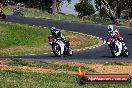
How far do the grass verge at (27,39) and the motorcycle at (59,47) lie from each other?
7.60 m

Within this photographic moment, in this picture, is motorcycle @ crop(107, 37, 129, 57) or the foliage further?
the foliage

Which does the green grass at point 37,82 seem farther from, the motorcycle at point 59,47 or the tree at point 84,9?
the tree at point 84,9

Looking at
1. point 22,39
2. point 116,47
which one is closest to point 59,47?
point 116,47

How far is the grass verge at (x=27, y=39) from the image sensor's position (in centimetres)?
3519

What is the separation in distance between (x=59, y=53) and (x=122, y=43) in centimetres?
347

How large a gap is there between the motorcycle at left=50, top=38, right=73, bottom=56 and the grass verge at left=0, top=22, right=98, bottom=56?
24.9 feet

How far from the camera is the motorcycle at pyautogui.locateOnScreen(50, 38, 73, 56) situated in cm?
2447

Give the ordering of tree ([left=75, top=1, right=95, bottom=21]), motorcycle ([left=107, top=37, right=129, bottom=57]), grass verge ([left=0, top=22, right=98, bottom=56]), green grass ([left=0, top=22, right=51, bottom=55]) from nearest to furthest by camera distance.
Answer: motorcycle ([left=107, top=37, right=129, bottom=57]) < grass verge ([left=0, top=22, right=98, bottom=56]) < green grass ([left=0, top=22, right=51, bottom=55]) < tree ([left=75, top=1, right=95, bottom=21])

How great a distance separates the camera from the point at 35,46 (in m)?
37.3

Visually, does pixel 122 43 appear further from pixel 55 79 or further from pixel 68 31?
pixel 68 31

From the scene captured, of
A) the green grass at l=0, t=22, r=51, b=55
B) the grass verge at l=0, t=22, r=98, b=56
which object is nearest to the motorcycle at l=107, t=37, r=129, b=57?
the grass verge at l=0, t=22, r=98, b=56

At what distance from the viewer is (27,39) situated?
1597 inches

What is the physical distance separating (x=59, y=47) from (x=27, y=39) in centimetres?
1589

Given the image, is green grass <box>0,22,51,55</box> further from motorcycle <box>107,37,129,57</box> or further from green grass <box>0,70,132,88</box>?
green grass <box>0,70,132,88</box>
